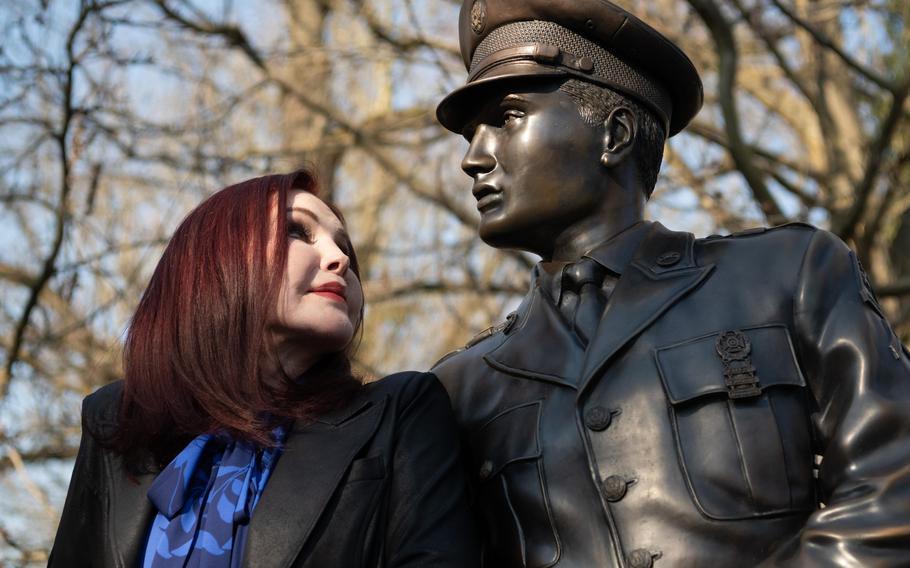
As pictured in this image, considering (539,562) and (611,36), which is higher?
(611,36)

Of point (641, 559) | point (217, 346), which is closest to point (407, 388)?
point (217, 346)

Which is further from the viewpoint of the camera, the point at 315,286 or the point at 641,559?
the point at 315,286

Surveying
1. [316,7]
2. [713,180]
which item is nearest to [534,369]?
[713,180]

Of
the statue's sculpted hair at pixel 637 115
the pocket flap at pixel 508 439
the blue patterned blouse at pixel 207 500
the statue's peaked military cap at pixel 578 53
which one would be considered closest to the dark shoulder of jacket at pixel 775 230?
the statue's sculpted hair at pixel 637 115

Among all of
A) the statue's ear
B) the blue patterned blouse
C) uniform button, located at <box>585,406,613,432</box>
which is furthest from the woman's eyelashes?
uniform button, located at <box>585,406,613,432</box>

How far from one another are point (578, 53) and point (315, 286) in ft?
3.08

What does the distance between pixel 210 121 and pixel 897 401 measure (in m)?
7.71

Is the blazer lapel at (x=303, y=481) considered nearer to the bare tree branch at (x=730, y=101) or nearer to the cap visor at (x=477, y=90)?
the cap visor at (x=477, y=90)

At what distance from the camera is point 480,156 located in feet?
12.7

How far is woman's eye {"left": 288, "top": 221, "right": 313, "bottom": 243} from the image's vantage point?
151 inches

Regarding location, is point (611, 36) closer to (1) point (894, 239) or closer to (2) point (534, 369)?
(2) point (534, 369)

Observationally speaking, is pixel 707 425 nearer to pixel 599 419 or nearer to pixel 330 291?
pixel 599 419

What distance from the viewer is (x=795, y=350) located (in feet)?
11.4

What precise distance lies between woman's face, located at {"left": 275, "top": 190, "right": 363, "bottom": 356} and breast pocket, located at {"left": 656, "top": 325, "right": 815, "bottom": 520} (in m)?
0.83
